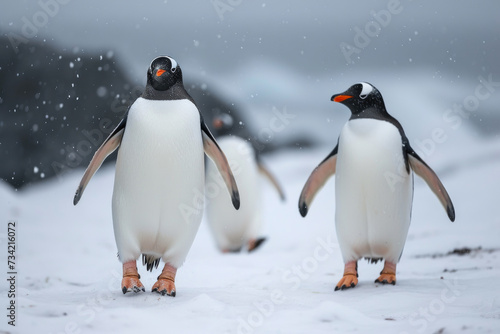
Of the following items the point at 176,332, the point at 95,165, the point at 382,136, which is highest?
the point at 382,136

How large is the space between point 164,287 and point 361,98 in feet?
3.86

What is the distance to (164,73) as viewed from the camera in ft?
7.13

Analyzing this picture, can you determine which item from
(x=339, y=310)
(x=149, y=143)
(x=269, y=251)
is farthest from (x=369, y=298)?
(x=269, y=251)

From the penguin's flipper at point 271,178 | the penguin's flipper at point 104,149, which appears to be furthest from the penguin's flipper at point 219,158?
the penguin's flipper at point 271,178

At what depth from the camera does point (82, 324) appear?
5.37 ft

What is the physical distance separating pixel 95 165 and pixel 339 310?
113 cm

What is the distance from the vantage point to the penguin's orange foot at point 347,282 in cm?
241

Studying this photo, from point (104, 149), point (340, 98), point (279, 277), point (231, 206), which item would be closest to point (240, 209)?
point (231, 206)

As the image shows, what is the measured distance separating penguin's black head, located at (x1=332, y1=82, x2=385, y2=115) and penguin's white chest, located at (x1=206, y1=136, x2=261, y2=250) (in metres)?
1.80

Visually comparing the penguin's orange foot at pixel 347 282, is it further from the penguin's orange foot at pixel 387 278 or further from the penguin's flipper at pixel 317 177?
the penguin's flipper at pixel 317 177

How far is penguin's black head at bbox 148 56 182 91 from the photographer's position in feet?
7.19

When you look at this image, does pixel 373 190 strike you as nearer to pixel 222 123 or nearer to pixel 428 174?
pixel 428 174

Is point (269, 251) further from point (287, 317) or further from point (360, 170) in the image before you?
point (287, 317)

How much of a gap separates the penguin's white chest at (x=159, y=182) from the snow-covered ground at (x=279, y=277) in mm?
218
